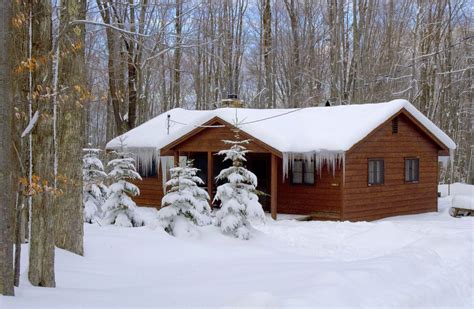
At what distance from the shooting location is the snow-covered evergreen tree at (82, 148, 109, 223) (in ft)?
47.7

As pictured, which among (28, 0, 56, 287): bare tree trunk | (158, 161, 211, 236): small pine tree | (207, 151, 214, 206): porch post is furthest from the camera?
(207, 151, 214, 206): porch post

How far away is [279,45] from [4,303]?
31.3 m

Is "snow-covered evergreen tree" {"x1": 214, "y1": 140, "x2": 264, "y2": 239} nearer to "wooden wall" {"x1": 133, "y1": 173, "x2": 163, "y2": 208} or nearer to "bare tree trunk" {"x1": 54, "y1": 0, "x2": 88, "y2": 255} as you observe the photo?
"bare tree trunk" {"x1": 54, "y1": 0, "x2": 88, "y2": 255}

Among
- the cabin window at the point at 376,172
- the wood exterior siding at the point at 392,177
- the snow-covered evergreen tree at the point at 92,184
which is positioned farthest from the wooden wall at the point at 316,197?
the snow-covered evergreen tree at the point at 92,184

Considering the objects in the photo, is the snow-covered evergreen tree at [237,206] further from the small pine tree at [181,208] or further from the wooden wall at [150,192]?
the wooden wall at [150,192]

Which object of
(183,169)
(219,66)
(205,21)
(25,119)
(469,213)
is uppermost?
(205,21)

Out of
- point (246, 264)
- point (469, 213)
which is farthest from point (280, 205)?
point (246, 264)

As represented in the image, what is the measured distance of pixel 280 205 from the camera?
61.6ft

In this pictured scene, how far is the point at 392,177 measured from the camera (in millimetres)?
18594

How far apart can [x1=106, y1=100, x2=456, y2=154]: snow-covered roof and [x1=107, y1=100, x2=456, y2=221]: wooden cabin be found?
0.03 m

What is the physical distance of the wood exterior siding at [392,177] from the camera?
17094 millimetres

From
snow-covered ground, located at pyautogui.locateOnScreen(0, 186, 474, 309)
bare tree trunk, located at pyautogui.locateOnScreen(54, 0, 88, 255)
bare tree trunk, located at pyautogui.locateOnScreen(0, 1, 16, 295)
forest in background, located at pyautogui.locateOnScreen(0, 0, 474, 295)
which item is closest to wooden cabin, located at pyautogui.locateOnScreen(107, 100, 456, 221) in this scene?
forest in background, located at pyautogui.locateOnScreen(0, 0, 474, 295)

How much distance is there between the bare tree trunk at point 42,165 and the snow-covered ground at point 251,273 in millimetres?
226

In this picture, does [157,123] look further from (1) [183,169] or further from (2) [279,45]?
(2) [279,45]
